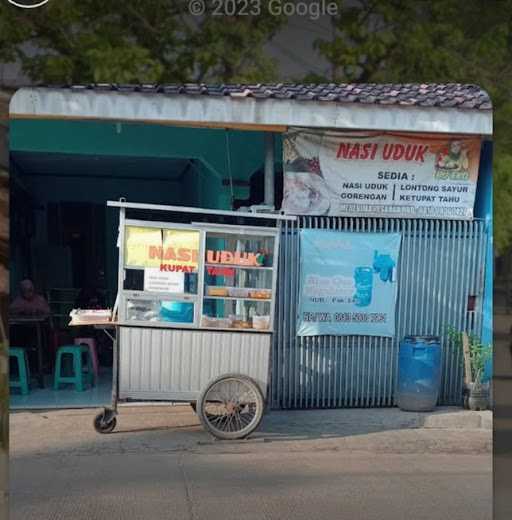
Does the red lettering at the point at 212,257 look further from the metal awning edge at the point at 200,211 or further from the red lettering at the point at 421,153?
the red lettering at the point at 421,153

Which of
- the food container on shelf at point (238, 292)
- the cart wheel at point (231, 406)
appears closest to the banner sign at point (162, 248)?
the food container on shelf at point (238, 292)

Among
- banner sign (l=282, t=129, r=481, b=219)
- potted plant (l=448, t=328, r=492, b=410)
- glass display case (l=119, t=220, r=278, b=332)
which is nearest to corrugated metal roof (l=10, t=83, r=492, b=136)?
banner sign (l=282, t=129, r=481, b=219)

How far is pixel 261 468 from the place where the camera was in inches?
188

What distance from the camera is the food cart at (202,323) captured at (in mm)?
5555

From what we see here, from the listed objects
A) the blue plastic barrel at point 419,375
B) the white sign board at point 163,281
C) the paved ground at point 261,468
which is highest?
the white sign board at point 163,281

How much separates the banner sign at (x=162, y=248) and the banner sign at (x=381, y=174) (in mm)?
1034

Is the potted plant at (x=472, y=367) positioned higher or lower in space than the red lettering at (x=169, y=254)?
lower

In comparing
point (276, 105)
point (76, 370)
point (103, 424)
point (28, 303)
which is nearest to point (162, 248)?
point (103, 424)

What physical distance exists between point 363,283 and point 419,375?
1.55 ft

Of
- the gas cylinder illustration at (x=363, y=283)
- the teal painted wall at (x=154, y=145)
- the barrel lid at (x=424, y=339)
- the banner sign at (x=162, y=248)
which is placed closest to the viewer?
the teal painted wall at (x=154, y=145)

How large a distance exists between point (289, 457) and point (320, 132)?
2776mm

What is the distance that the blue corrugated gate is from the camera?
14.4ft

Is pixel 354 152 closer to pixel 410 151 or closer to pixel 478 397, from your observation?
pixel 410 151

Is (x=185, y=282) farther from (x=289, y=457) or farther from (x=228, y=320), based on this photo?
(x=289, y=457)
